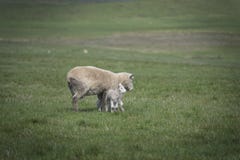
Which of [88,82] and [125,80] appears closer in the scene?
[88,82]

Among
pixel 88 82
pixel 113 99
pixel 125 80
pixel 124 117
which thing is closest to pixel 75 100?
pixel 88 82

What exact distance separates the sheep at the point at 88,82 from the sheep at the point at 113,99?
123mm

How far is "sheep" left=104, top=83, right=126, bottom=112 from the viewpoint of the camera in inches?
565

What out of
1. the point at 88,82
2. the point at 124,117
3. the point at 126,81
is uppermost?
the point at 88,82

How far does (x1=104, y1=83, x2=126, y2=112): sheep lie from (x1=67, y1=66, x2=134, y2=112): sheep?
0.40 ft

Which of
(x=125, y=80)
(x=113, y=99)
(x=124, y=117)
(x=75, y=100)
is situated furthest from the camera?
(x=125, y=80)

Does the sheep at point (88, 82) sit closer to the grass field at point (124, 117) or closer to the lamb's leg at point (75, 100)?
the lamb's leg at point (75, 100)

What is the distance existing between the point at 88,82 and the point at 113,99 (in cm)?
86

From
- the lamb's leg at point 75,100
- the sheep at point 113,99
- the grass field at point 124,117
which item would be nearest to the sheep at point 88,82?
the lamb's leg at point 75,100

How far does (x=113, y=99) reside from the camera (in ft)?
47.3

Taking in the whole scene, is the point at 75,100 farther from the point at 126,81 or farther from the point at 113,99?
the point at 126,81

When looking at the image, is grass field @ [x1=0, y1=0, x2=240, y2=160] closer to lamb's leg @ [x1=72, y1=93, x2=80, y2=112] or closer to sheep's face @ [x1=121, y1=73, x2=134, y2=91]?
lamb's leg @ [x1=72, y1=93, x2=80, y2=112]

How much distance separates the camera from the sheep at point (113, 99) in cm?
1435

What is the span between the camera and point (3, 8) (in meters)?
127
